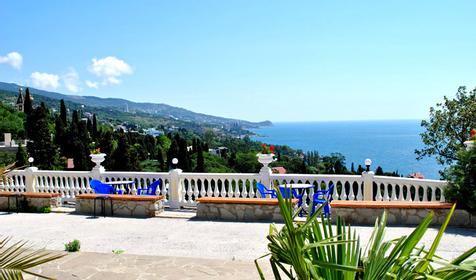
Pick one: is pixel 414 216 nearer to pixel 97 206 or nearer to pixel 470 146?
pixel 470 146

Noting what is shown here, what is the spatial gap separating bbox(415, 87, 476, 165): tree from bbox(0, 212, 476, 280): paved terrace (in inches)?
400

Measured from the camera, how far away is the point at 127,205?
421 inches

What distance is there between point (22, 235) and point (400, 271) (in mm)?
8121

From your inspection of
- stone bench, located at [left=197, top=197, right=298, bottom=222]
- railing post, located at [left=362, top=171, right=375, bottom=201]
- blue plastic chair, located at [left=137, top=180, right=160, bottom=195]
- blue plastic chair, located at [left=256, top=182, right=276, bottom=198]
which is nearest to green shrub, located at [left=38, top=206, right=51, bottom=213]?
blue plastic chair, located at [left=137, top=180, right=160, bottom=195]

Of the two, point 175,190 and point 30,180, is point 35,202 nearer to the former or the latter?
point 30,180

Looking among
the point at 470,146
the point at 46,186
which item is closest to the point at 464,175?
the point at 470,146

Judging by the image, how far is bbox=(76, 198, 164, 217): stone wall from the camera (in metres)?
10.5

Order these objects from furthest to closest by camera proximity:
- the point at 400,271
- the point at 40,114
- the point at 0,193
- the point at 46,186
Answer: the point at 40,114, the point at 46,186, the point at 0,193, the point at 400,271

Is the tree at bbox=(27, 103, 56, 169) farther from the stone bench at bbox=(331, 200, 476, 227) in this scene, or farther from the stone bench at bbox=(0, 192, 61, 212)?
the stone bench at bbox=(331, 200, 476, 227)

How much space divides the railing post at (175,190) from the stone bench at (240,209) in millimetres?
1437

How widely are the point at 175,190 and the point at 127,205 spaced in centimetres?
141

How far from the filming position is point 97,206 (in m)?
10.9

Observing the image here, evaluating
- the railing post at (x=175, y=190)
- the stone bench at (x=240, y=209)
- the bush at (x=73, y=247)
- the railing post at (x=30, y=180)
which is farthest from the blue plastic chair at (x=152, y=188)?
the bush at (x=73, y=247)

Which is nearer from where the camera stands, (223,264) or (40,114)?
(223,264)
